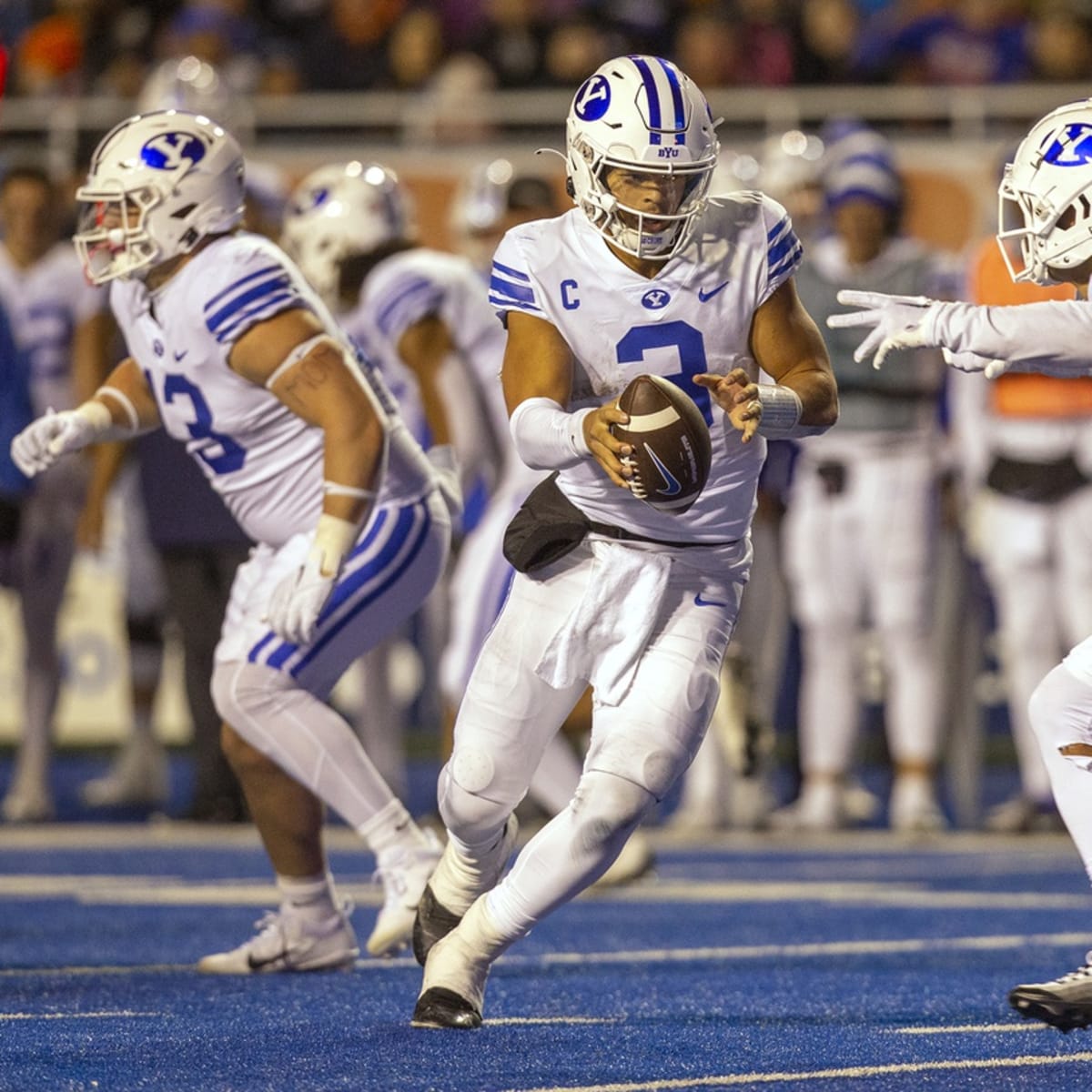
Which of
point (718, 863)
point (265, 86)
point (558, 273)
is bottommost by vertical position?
point (718, 863)

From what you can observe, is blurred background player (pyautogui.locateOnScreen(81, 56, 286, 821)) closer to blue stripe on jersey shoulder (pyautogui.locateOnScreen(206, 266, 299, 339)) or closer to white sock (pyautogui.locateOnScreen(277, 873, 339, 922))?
blue stripe on jersey shoulder (pyautogui.locateOnScreen(206, 266, 299, 339))

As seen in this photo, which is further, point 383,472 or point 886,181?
point 886,181

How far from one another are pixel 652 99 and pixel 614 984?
1.84 m

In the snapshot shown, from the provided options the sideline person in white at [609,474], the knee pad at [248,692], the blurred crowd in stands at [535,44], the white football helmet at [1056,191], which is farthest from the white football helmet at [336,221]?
the blurred crowd in stands at [535,44]

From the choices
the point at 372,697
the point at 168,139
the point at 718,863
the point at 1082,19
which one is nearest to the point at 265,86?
the point at 1082,19

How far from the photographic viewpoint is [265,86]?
43.7 ft

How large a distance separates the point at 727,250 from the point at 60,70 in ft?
30.8

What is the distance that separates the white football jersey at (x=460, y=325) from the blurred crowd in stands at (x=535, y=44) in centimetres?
536

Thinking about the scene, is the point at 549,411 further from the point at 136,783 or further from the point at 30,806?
the point at 136,783

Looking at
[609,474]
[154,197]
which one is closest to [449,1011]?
[609,474]

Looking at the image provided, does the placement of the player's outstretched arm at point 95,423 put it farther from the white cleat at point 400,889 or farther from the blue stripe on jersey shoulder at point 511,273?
the blue stripe on jersey shoulder at point 511,273

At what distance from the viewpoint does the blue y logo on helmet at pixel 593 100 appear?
15.0 ft

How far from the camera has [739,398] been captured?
167 inches

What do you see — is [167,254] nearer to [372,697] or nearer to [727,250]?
[727,250]
